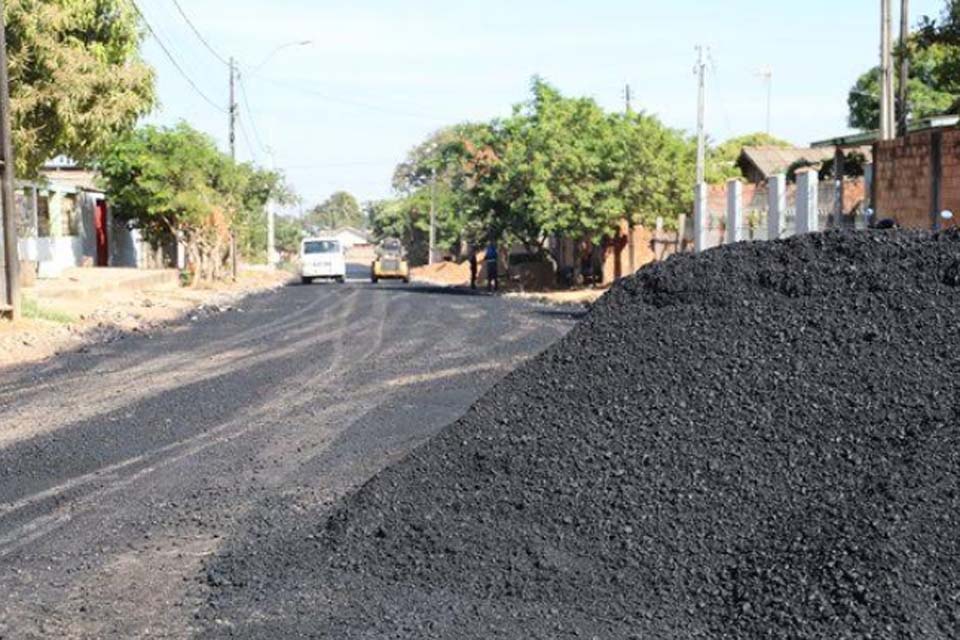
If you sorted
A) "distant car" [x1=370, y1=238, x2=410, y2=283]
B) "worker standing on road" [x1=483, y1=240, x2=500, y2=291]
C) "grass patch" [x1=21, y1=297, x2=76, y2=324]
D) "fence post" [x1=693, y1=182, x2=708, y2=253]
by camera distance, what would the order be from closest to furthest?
"grass patch" [x1=21, y1=297, x2=76, y2=324], "fence post" [x1=693, y1=182, x2=708, y2=253], "worker standing on road" [x1=483, y1=240, x2=500, y2=291], "distant car" [x1=370, y1=238, x2=410, y2=283]

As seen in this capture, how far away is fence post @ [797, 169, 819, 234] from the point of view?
74.0ft

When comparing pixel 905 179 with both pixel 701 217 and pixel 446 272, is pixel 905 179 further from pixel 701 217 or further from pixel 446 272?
pixel 446 272

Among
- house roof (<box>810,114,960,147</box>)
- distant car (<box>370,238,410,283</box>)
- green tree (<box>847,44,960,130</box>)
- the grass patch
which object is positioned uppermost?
green tree (<box>847,44,960,130</box>)

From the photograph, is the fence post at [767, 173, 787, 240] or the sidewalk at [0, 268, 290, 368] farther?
the fence post at [767, 173, 787, 240]

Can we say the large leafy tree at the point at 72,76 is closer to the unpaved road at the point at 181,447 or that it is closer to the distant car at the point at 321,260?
the unpaved road at the point at 181,447

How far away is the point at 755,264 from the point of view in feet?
24.5

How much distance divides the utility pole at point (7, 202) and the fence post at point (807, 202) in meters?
12.7

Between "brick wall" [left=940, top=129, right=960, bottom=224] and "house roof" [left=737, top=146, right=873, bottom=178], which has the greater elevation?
"house roof" [left=737, top=146, right=873, bottom=178]

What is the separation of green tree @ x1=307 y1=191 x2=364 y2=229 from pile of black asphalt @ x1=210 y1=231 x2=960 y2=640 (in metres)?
174

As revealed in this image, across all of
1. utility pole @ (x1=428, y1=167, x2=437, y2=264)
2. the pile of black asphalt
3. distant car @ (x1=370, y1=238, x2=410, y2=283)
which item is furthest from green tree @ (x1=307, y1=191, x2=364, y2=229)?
the pile of black asphalt

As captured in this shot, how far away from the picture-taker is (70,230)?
41.7m

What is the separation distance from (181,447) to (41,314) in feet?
44.1

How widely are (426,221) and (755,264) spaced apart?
91136 millimetres

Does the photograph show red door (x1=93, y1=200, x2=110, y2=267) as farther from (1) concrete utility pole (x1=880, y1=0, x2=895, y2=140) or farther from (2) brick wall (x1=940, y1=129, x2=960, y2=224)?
(2) brick wall (x1=940, y1=129, x2=960, y2=224)
